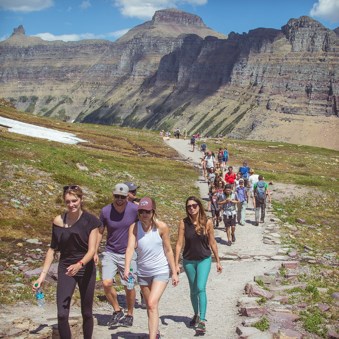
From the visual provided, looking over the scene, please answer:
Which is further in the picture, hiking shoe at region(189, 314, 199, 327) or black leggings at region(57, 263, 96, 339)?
hiking shoe at region(189, 314, 199, 327)

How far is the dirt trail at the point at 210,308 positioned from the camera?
1112 centimetres

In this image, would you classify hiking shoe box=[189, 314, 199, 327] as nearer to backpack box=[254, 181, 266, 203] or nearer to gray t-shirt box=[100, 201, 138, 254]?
gray t-shirt box=[100, 201, 138, 254]

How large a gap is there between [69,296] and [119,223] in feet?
7.79

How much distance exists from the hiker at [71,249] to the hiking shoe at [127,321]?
7.51 feet

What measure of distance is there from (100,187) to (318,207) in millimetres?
16069

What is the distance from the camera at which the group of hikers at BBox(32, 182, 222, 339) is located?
896 cm

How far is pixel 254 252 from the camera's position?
20.0 m

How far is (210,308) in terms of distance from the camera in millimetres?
13242

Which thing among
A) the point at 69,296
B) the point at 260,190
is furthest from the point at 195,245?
the point at 260,190

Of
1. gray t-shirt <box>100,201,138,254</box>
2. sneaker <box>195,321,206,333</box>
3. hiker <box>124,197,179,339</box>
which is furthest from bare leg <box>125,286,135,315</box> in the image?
sneaker <box>195,321,206,333</box>

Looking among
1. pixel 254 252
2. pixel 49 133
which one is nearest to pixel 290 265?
pixel 254 252

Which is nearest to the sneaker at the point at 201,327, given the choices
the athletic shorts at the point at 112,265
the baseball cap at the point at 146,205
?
the athletic shorts at the point at 112,265

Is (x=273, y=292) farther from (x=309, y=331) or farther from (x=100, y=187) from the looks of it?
(x=100, y=187)

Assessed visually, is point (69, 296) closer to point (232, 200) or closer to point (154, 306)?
point (154, 306)
